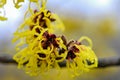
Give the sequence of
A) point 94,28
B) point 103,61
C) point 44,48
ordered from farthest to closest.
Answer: point 94,28 < point 103,61 < point 44,48

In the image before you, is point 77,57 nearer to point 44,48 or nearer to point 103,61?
point 44,48

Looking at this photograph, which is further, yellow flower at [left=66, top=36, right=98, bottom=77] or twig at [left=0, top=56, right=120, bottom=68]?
twig at [left=0, top=56, right=120, bottom=68]

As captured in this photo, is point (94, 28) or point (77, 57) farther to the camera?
point (94, 28)

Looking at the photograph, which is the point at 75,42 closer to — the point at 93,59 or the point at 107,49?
the point at 93,59

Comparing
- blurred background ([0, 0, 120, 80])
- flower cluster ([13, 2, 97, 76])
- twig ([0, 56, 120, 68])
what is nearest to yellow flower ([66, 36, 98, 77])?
flower cluster ([13, 2, 97, 76])

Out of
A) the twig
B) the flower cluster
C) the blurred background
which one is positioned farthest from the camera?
the blurred background

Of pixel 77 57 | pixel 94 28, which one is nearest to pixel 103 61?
pixel 77 57

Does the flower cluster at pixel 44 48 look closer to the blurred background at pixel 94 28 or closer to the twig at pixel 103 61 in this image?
the twig at pixel 103 61

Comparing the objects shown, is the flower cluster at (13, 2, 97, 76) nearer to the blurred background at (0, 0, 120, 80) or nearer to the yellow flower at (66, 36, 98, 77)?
the yellow flower at (66, 36, 98, 77)

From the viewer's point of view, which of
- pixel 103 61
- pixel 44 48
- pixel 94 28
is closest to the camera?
pixel 44 48
